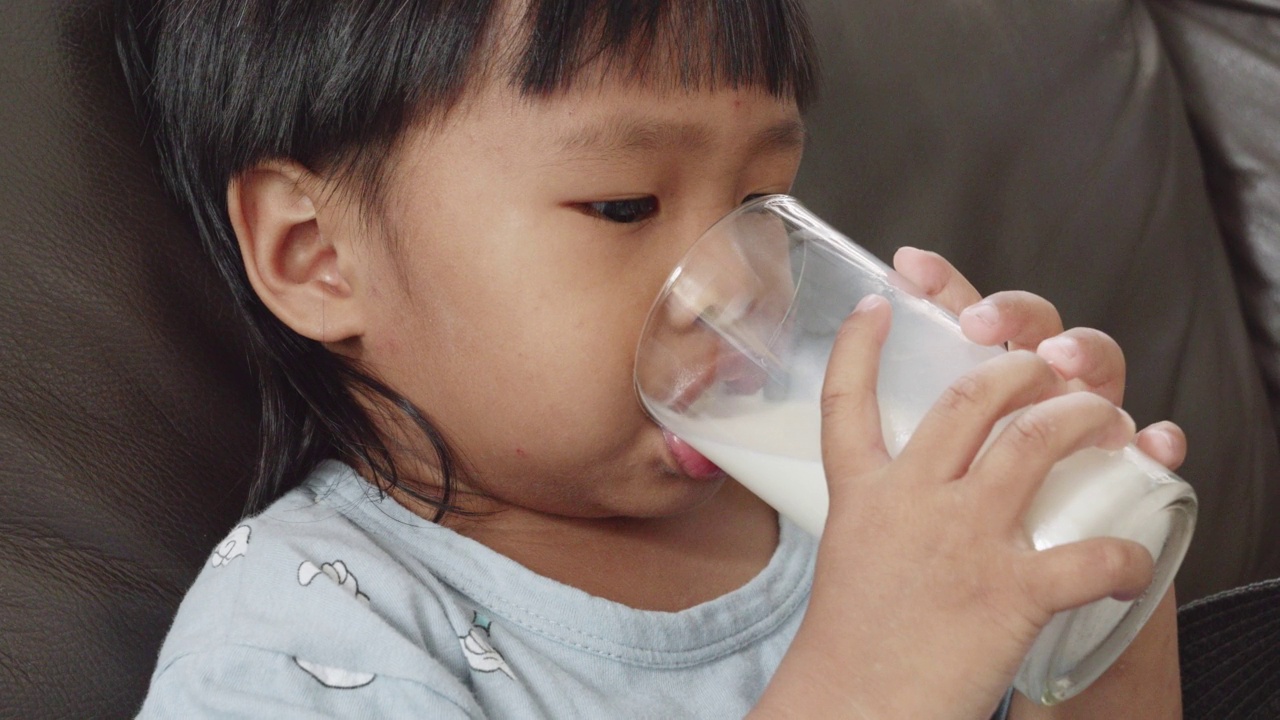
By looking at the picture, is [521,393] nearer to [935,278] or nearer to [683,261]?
[683,261]

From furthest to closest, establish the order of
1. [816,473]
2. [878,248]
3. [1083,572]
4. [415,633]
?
1. [878,248]
2. [415,633]
3. [816,473]
4. [1083,572]

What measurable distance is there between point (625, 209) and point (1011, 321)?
235 millimetres

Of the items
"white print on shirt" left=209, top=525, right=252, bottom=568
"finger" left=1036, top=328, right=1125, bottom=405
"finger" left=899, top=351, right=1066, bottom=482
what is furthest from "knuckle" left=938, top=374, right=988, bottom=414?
"white print on shirt" left=209, top=525, right=252, bottom=568

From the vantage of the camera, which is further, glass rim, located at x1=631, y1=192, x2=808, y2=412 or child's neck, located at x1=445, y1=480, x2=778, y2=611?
child's neck, located at x1=445, y1=480, x2=778, y2=611

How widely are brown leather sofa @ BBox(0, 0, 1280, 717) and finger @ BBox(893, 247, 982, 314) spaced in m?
0.34

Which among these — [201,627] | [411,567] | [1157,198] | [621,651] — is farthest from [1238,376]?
[201,627]

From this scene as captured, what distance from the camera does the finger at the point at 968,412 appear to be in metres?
0.60

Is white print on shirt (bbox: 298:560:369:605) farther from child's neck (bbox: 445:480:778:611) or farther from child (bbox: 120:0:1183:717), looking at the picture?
child's neck (bbox: 445:480:778:611)

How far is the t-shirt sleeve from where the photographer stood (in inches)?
27.7

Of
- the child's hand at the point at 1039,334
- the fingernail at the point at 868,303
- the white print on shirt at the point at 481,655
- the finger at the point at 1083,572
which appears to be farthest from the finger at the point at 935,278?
the white print on shirt at the point at 481,655

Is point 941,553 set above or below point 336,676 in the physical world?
above

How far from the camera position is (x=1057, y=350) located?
720 millimetres

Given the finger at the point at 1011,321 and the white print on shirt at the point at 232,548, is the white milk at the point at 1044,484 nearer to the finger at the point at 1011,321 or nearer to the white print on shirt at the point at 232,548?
the finger at the point at 1011,321

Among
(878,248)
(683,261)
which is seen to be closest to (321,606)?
(683,261)
